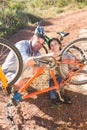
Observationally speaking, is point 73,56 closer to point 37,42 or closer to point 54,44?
point 54,44

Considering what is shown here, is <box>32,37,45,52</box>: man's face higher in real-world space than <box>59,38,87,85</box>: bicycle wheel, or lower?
higher

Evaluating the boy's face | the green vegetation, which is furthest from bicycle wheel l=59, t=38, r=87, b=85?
the green vegetation

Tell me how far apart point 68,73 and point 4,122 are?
1.21m

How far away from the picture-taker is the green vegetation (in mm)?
10750

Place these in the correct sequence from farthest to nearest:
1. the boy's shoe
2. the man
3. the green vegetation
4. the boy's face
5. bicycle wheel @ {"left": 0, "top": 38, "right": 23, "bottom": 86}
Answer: the green vegetation
the boy's shoe
the boy's face
the man
bicycle wheel @ {"left": 0, "top": 38, "right": 23, "bottom": 86}

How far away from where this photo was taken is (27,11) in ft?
46.5

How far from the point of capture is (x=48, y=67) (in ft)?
15.4

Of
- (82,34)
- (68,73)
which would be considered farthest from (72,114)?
(82,34)

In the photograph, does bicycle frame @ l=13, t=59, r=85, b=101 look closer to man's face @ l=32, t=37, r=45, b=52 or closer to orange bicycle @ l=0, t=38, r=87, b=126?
orange bicycle @ l=0, t=38, r=87, b=126

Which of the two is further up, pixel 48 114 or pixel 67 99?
pixel 67 99

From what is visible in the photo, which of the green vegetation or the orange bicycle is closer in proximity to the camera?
the orange bicycle

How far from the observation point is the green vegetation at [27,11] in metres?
10.8

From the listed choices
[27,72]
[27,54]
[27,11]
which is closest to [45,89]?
[27,72]

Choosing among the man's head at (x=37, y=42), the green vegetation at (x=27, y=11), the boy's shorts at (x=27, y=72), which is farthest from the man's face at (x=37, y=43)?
the green vegetation at (x=27, y=11)
